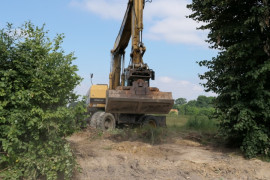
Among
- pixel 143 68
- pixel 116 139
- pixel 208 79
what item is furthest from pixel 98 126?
pixel 208 79

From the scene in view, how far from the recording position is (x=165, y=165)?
7.34 metres

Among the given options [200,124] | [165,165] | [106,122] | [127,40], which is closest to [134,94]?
[165,165]

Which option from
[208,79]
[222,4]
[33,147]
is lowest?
[33,147]

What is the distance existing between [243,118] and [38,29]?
228 inches

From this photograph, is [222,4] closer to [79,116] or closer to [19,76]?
Result: [79,116]

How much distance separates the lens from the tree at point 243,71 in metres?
7.92

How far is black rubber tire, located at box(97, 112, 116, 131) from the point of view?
1401 cm

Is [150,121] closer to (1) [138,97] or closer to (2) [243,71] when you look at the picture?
(1) [138,97]

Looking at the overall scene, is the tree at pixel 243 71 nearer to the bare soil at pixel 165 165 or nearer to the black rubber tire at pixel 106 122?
the bare soil at pixel 165 165

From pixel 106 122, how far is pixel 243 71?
303 inches

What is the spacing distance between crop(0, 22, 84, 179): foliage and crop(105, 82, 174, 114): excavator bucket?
4.29m

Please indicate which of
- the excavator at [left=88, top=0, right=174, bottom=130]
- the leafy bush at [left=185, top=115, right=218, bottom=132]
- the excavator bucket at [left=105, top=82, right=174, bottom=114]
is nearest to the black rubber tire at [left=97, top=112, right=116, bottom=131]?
the excavator at [left=88, top=0, right=174, bottom=130]

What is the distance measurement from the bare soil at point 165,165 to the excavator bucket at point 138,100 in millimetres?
2019

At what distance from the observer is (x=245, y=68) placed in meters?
8.70
